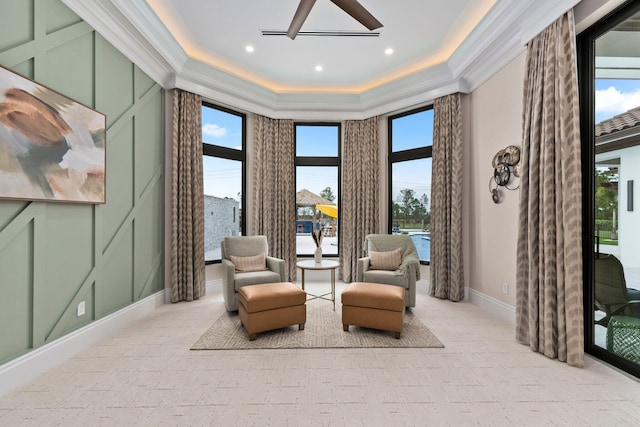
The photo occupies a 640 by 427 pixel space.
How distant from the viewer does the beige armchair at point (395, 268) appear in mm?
3707

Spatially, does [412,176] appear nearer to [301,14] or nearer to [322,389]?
[301,14]

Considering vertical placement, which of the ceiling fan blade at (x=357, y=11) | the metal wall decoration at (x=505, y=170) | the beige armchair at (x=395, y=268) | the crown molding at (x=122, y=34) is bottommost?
the beige armchair at (x=395, y=268)

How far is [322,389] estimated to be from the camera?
2.08 metres

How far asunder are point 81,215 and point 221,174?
96.8 inches


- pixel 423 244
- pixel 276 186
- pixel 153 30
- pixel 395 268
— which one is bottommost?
pixel 395 268

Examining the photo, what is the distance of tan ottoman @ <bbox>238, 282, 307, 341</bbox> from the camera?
2885 millimetres

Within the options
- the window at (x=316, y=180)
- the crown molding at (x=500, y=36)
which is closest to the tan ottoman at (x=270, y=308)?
the window at (x=316, y=180)

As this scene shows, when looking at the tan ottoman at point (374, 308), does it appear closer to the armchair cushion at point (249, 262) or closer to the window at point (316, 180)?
the armchair cushion at point (249, 262)

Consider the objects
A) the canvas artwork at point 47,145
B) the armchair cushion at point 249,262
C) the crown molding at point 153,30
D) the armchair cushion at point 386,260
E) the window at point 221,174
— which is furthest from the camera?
the window at point 221,174

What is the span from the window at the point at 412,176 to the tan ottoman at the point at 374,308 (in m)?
2.16

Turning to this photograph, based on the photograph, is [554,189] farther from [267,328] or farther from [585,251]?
[267,328]

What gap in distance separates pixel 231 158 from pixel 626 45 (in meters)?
4.85

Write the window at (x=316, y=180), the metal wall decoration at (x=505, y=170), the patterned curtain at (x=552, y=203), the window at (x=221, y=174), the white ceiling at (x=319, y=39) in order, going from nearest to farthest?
1. the patterned curtain at (x=552, y=203)
2. the white ceiling at (x=319, y=39)
3. the metal wall decoration at (x=505, y=170)
4. the window at (x=221, y=174)
5. the window at (x=316, y=180)

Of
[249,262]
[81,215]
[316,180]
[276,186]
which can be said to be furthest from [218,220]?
[81,215]
